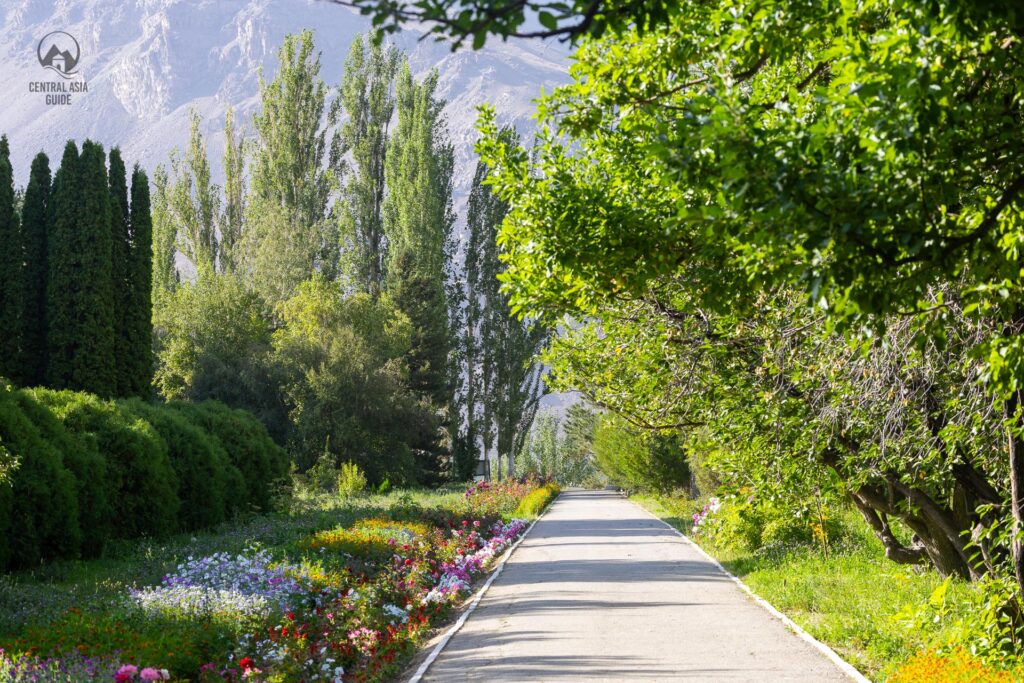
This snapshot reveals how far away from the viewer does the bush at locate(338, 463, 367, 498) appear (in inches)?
1312

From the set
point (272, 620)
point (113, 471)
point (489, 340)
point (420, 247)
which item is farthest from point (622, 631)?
point (489, 340)

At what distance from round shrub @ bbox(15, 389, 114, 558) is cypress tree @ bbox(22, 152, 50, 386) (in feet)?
37.1

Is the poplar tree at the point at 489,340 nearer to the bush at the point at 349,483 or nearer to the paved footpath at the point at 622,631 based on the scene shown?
the bush at the point at 349,483

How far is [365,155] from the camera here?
169 feet

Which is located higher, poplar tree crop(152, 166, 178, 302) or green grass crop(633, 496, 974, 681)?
poplar tree crop(152, 166, 178, 302)

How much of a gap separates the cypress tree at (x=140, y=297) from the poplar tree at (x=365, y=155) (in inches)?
857

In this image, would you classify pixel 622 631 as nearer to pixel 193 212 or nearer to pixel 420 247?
pixel 420 247

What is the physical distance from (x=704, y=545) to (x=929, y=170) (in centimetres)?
2004

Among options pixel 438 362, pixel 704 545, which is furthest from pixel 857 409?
pixel 438 362

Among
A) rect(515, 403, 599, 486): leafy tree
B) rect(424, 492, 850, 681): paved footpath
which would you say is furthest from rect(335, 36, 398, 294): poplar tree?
rect(515, 403, 599, 486): leafy tree

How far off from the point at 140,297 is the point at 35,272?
8.69 ft

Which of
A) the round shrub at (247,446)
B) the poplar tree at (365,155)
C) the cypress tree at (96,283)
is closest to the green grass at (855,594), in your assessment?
the round shrub at (247,446)

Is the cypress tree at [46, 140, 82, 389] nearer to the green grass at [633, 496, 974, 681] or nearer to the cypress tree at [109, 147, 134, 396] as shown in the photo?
the cypress tree at [109, 147, 134, 396]

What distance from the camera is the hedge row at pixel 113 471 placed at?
13672 millimetres
